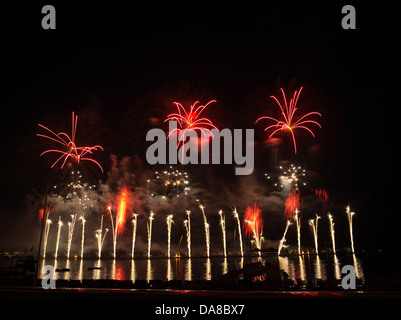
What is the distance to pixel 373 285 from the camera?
2091 centimetres

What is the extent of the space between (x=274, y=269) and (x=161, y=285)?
18.3 m
